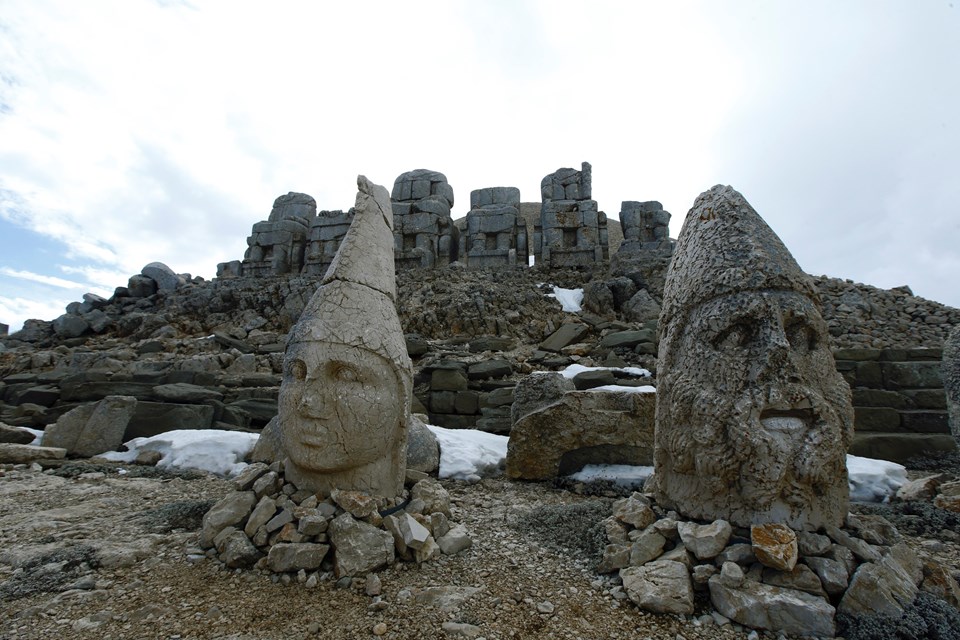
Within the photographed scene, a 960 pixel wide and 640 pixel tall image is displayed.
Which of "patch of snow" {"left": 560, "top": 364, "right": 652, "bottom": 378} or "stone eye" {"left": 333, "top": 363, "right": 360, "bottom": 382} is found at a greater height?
"patch of snow" {"left": 560, "top": 364, "right": 652, "bottom": 378}

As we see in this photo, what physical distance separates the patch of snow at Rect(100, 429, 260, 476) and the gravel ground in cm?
173

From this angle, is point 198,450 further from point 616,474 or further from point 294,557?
point 616,474

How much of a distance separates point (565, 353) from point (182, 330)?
11787 mm

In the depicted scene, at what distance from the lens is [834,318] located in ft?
34.5

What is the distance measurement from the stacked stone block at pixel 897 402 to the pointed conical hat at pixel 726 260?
4.44 metres

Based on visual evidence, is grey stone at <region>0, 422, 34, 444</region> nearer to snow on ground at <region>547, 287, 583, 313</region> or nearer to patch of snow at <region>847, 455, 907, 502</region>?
patch of snow at <region>847, 455, 907, 502</region>

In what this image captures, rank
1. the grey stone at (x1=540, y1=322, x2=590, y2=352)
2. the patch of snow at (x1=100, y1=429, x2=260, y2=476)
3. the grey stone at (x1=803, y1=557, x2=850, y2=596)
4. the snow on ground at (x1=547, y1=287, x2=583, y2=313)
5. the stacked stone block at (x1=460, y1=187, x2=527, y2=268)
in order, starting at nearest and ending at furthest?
the grey stone at (x1=803, y1=557, x2=850, y2=596)
the patch of snow at (x1=100, y1=429, x2=260, y2=476)
the grey stone at (x1=540, y1=322, x2=590, y2=352)
the snow on ground at (x1=547, y1=287, x2=583, y2=313)
the stacked stone block at (x1=460, y1=187, x2=527, y2=268)

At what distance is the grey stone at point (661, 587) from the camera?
2225 millimetres

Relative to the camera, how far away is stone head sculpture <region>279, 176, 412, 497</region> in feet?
9.86

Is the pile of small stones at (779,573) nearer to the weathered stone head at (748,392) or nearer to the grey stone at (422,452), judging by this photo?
the weathered stone head at (748,392)

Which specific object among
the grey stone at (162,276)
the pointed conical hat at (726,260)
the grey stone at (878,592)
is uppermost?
the grey stone at (162,276)

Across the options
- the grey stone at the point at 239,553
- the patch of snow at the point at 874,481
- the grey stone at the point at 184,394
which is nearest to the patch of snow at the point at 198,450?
the grey stone at the point at 184,394

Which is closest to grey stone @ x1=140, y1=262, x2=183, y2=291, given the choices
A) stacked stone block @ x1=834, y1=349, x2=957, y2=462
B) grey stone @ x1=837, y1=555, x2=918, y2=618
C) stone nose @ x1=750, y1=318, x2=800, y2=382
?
stone nose @ x1=750, y1=318, x2=800, y2=382

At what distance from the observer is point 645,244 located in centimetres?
1652
